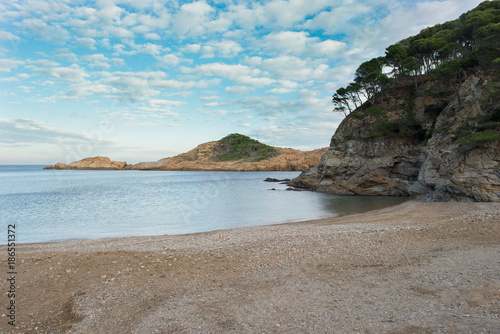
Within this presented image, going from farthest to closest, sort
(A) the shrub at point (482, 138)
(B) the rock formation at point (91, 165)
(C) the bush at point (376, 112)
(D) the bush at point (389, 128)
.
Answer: (B) the rock formation at point (91, 165) < (C) the bush at point (376, 112) < (D) the bush at point (389, 128) < (A) the shrub at point (482, 138)

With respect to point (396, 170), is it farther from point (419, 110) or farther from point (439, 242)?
point (439, 242)

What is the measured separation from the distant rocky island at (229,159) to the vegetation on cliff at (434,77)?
63158 millimetres

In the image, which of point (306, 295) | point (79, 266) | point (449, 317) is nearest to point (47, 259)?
point (79, 266)

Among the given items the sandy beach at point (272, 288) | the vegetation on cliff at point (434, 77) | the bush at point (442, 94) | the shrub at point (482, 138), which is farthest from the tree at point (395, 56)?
the sandy beach at point (272, 288)

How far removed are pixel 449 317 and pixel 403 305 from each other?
74cm

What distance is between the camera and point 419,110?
35281 millimetres

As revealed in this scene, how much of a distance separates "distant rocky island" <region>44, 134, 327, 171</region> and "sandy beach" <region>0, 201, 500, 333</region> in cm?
9873

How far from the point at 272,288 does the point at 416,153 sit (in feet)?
106

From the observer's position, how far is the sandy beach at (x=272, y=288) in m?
4.90

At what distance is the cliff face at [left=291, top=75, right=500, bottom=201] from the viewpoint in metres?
19.2

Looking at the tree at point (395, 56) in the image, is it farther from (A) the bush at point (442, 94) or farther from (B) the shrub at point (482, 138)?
(B) the shrub at point (482, 138)

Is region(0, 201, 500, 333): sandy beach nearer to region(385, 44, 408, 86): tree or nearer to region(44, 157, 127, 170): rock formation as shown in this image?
region(385, 44, 408, 86): tree

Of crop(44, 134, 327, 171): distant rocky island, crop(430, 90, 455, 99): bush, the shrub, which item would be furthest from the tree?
crop(44, 134, 327, 171): distant rocky island

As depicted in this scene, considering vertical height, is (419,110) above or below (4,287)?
above
